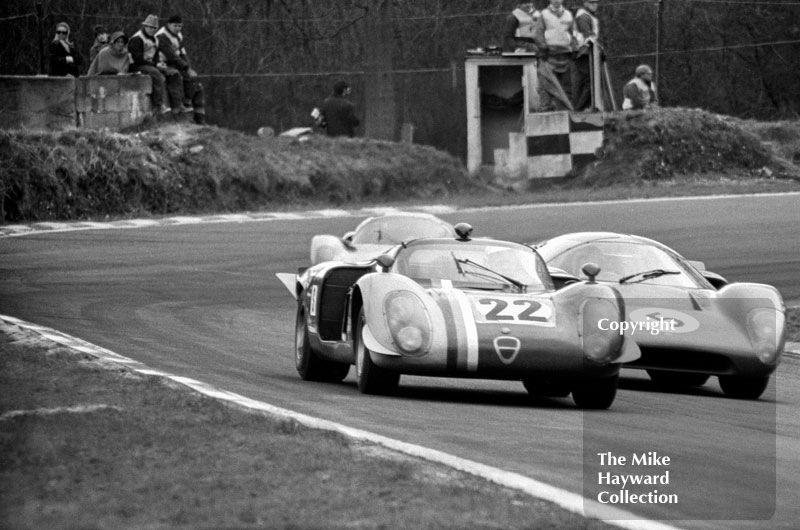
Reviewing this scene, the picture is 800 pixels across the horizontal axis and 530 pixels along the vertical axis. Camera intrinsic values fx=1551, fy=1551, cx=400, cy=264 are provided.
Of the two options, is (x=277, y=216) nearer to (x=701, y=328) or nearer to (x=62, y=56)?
(x=62, y=56)

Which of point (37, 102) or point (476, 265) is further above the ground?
point (37, 102)

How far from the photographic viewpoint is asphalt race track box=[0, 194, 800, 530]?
259 inches

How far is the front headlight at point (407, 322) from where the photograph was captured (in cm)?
863

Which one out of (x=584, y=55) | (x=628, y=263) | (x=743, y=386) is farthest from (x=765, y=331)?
(x=584, y=55)

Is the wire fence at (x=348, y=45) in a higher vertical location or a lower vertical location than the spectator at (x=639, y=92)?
higher

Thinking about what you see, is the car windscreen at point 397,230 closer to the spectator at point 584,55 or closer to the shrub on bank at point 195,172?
the shrub on bank at point 195,172

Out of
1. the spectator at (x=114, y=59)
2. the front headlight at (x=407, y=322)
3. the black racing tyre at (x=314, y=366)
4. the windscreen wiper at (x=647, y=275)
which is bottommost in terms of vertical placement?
the black racing tyre at (x=314, y=366)

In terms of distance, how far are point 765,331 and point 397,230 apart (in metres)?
5.82

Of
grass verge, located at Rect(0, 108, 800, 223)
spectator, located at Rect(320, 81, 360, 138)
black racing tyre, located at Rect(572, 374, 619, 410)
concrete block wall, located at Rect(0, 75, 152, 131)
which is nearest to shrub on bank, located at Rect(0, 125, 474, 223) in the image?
grass verge, located at Rect(0, 108, 800, 223)

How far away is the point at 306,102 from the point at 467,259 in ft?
56.1

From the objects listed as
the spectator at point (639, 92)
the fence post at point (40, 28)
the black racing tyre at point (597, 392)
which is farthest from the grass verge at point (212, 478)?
the spectator at point (639, 92)

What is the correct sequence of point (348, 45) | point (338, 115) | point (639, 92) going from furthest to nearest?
point (348, 45) < point (639, 92) < point (338, 115)

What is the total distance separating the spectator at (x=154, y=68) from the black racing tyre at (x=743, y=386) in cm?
1337

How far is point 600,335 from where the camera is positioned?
344 inches
